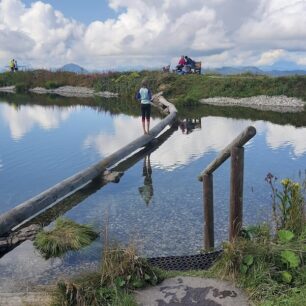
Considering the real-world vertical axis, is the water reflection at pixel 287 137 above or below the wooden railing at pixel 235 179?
below

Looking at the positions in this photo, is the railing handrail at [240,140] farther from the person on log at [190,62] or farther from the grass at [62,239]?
the person on log at [190,62]

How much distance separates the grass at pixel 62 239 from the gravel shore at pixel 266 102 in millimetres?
30115

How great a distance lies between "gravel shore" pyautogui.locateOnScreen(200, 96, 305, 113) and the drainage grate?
31.4 m

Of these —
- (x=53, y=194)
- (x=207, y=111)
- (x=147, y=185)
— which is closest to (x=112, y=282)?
(x=53, y=194)

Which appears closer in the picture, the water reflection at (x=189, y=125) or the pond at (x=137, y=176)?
the pond at (x=137, y=176)

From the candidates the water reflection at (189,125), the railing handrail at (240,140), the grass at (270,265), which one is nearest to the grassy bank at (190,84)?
the water reflection at (189,125)

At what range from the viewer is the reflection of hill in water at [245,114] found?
30081 mm

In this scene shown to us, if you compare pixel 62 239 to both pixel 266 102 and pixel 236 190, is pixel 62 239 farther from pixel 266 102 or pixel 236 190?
pixel 266 102

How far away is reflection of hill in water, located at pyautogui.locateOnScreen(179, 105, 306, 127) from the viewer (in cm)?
3008

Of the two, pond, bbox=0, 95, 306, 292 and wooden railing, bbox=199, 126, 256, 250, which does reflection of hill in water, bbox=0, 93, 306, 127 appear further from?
wooden railing, bbox=199, 126, 256, 250

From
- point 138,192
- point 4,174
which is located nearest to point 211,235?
point 138,192

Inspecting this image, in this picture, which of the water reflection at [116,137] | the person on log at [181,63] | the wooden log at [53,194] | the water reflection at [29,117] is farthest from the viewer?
the person on log at [181,63]

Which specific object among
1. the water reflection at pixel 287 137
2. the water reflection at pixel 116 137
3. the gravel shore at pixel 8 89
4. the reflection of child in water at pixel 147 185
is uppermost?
the gravel shore at pixel 8 89

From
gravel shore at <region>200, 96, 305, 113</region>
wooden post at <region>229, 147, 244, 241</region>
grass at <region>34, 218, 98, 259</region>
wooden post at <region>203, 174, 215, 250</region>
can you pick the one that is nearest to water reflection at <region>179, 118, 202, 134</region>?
gravel shore at <region>200, 96, 305, 113</region>
